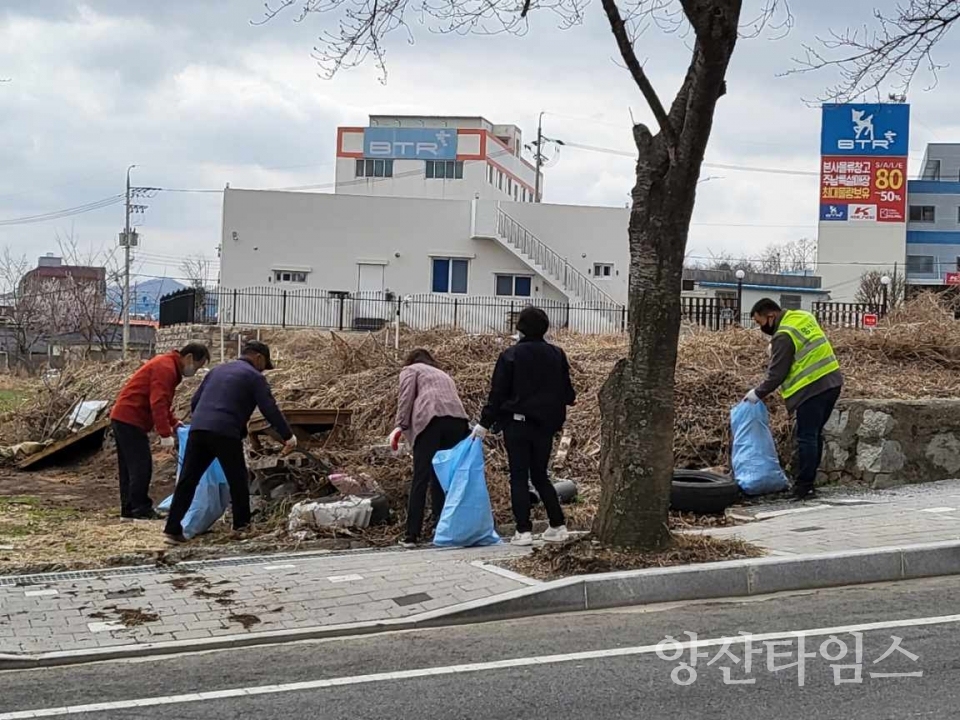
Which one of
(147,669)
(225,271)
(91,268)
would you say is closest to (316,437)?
(147,669)

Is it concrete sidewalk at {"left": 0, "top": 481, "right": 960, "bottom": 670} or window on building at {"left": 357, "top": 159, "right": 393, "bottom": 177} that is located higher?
window on building at {"left": 357, "top": 159, "right": 393, "bottom": 177}

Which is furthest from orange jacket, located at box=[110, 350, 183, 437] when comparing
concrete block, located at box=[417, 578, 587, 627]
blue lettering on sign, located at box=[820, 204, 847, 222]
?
blue lettering on sign, located at box=[820, 204, 847, 222]

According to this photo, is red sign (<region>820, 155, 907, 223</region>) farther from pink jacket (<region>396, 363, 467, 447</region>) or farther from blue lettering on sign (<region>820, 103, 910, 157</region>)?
pink jacket (<region>396, 363, 467, 447</region>)

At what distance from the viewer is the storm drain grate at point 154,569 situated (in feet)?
24.3

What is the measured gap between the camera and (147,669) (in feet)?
18.3

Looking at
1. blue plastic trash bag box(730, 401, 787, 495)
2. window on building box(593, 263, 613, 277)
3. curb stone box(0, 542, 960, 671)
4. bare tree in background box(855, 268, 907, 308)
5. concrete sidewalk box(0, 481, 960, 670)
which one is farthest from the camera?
window on building box(593, 263, 613, 277)

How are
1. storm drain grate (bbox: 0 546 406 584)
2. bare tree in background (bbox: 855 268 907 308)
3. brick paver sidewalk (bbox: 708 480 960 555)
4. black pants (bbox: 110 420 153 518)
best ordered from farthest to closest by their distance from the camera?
bare tree in background (bbox: 855 268 907 308)
black pants (bbox: 110 420 153 518)
brick paver sidewalk (bbox: 708 480 960 555)
storm drain grate (bbox: 0 546 406 584)

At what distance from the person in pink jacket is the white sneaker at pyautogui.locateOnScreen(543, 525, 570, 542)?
3.07 ft

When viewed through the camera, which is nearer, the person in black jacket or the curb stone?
the curb stone

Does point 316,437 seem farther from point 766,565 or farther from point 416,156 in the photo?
point 416,156

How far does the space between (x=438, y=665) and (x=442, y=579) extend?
1714mm

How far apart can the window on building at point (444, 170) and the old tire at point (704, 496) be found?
64726 mm

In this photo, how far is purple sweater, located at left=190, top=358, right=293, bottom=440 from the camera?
8.91 meters

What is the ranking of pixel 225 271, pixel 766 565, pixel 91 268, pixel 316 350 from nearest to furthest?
pixel 766 565
pixel 316 350
pixel 225 271
pixel 91 268
